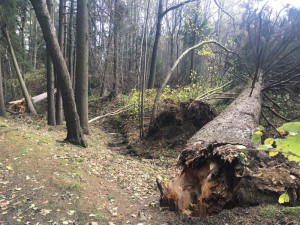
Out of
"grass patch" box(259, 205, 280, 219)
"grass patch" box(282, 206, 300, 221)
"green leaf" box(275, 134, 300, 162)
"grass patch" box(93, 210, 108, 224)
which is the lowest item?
"grass patch" box(93, 210, 108, 224)

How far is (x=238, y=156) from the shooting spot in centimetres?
287

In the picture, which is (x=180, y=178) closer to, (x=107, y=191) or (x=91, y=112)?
(x=107, y=191)

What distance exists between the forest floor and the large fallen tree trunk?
170 millimetres

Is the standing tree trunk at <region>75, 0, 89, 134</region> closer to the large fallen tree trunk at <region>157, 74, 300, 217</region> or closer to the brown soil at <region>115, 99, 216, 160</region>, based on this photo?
the brown soil at <region>115, 99, 216, 160</region>

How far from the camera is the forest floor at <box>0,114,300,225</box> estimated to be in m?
A: 2.64

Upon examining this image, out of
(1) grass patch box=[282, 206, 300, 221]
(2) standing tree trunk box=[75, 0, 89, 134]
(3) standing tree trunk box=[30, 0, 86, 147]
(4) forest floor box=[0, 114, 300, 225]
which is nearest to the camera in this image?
(1) grass patch box=[282, 206, 300, 221]

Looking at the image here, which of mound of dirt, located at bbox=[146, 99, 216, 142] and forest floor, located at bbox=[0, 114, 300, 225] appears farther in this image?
mound of dirt, located at bbox=[146, 99, 216, 142]

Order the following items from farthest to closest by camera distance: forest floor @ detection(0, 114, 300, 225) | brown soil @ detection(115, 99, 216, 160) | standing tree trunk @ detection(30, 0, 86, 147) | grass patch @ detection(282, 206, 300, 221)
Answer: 1. brown soil @ detection(115, 99, 216, 160)
2. standing tree trunk @ detection(30, 0, 86, 147)
3. forest floor @ detection(0, 114, 300, 225)
4. grass patch @ detection(282, 206, 300, 221)

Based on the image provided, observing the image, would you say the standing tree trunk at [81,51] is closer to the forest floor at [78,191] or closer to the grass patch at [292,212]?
the forest floor at [78,191]

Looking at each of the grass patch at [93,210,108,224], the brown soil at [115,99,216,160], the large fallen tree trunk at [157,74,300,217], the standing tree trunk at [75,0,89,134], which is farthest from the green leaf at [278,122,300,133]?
the standing tree trunk at [75,0,89,134]

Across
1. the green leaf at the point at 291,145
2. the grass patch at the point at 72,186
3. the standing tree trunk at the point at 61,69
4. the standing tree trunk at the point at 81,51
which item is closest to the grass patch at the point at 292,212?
the green leaf at the point at 291,145

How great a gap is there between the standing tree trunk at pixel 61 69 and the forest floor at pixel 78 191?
418mm

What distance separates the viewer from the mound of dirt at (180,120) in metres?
7.77

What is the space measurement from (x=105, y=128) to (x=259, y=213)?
11.3m
